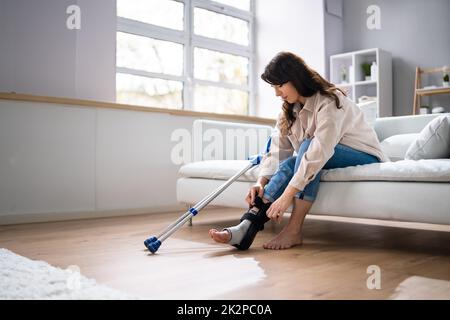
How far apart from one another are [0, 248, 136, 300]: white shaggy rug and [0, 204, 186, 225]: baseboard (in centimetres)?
121

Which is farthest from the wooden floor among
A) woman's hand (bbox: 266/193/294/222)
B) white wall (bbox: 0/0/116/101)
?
white wall (bbox: 0/0/116/101)

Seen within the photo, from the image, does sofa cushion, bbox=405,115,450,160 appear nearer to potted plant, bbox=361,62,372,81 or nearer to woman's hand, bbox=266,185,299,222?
woman's hand, bbox=266,185,299,222

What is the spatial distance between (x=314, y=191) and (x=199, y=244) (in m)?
0.54

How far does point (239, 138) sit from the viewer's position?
121 inches

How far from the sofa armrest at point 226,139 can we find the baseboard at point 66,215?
59 centimetres

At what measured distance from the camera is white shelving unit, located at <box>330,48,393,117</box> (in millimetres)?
4344

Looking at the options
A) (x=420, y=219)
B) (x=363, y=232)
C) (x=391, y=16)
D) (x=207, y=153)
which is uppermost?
(x=391, y=16)

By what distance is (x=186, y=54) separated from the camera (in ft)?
14.2

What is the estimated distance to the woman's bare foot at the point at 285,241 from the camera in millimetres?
1808

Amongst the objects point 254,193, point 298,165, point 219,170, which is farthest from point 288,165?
point 219,170

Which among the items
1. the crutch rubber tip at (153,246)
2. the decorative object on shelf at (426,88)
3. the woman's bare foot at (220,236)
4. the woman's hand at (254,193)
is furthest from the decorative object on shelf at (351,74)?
the crutch rubber tip at (153,246)

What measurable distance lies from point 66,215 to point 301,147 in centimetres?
172

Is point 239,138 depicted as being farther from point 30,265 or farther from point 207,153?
point 30,265
